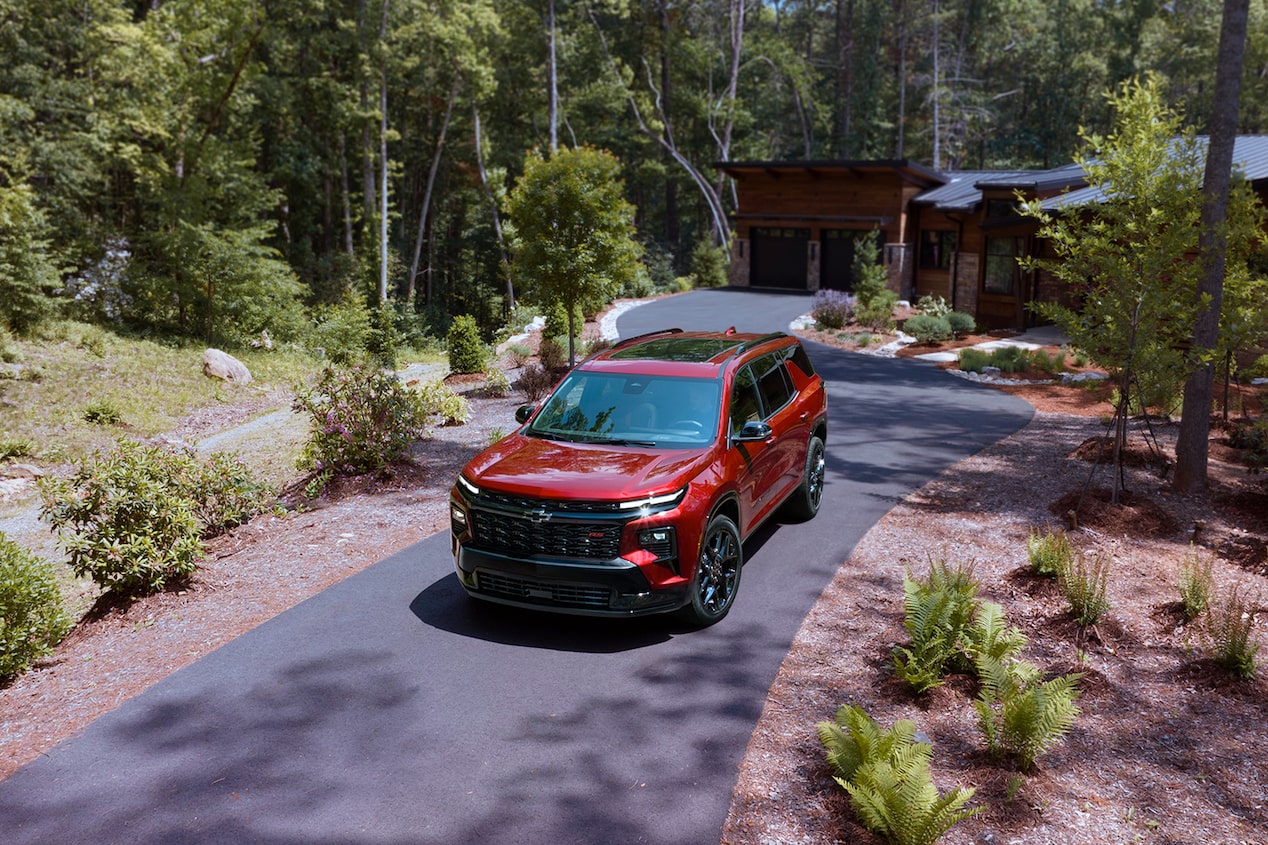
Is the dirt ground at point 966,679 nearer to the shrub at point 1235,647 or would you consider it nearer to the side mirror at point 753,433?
Answer: the shrub at point 1235,647

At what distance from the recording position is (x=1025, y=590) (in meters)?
7.33

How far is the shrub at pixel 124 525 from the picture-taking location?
6.95 metres

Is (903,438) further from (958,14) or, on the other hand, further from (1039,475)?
(958,14)

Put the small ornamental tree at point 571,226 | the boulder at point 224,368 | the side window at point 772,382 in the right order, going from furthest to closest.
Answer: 1. the boulder at point 224,368
2. the small ornamental tree at point 571,226
3. the side window at point 772,382

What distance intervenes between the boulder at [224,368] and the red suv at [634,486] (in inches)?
608

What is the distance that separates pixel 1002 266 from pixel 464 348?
18529 millimetres

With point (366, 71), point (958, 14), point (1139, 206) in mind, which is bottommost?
point (1139, 206)

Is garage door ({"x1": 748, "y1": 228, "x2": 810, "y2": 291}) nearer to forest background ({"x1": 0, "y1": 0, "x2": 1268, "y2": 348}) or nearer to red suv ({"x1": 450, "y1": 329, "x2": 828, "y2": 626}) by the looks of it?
forest background ({"x1": 0, "y1": 0, "x2": 1268, "y2": 348})

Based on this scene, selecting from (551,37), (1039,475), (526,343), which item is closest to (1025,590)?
(1039,475)

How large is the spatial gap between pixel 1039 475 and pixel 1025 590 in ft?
14.0

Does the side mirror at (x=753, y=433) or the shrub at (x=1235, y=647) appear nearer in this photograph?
the shrub at (x=1235, y=647)

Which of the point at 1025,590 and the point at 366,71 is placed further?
the point at 366,71

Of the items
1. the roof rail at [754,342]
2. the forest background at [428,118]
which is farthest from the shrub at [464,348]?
the roof rail at [754,342]

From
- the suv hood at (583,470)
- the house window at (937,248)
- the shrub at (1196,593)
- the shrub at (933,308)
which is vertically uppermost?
the house window at (937,248)
